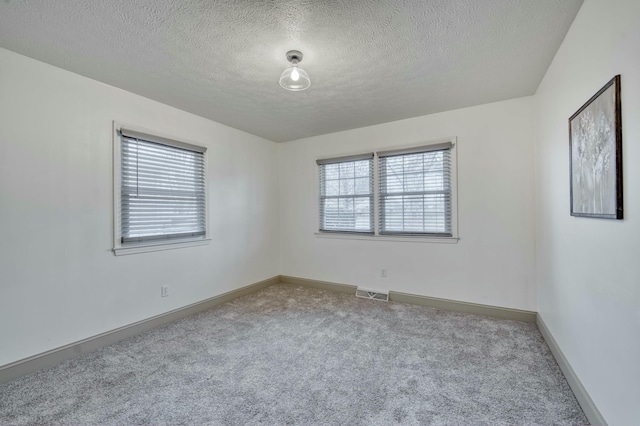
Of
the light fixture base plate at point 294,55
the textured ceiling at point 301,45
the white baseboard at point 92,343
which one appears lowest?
the white baseboard at point 92,343

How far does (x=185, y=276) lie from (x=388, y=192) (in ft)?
9.19

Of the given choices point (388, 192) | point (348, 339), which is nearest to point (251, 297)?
point (348, 339)

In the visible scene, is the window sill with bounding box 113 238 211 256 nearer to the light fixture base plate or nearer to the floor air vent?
the floor air vent

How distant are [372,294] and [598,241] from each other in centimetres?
261

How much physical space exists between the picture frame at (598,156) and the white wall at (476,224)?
47.8 inches

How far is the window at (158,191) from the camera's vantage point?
2.71 metres

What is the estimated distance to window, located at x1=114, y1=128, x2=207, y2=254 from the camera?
8.89 ft

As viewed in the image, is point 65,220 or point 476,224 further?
point 476,224

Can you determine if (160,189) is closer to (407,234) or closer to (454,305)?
(407,234)

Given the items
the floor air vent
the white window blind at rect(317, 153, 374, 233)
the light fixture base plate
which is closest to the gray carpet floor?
the floor air vent

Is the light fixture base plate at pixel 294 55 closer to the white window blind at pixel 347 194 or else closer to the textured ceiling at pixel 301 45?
the textured ceiling at pixel 301 45

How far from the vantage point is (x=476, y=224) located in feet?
10.5

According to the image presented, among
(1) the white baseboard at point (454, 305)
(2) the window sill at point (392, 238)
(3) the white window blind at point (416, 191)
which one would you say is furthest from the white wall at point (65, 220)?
(3) the white window blind at point (416, 191)

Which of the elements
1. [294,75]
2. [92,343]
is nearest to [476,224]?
[294,75]
